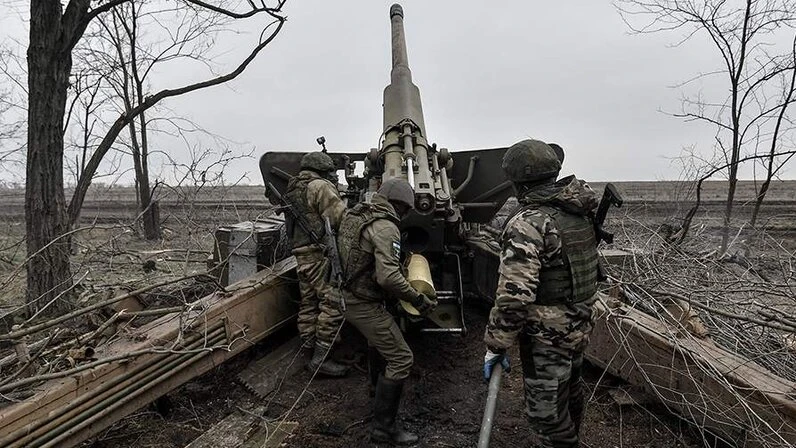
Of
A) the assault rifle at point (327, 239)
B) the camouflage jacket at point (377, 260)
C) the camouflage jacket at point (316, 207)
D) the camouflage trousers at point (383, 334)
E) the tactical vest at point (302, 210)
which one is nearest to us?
the camouflage jacket at point (377, 260)

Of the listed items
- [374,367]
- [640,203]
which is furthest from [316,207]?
[640,203]

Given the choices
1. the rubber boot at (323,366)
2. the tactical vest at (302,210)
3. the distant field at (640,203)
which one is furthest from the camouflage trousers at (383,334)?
the distant field at (640,203)

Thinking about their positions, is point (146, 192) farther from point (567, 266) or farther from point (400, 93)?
point (567, 266)

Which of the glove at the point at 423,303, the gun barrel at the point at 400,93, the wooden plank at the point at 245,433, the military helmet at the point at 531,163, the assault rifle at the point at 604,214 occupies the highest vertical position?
the gun barrel at the point at 400,93

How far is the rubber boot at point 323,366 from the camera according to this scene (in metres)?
4.91

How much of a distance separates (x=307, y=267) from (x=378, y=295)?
1220mm

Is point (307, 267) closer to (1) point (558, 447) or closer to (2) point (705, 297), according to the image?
(1) point (558, 447)

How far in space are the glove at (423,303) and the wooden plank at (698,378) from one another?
3.86 feet

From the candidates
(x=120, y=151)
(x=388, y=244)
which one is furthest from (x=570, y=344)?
(x=120, y=151)

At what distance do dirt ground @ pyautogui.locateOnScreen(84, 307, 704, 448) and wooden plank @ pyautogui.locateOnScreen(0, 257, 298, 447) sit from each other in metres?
0.36

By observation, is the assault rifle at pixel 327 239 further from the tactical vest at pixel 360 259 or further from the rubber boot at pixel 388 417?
the rubber boot at pixel 388 417

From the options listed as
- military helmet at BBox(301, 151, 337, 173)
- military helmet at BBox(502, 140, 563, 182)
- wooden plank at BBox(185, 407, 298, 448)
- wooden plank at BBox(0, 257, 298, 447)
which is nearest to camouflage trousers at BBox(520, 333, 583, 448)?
military helmet at BBox(502, 140, 563, 182)

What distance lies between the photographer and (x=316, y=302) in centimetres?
517

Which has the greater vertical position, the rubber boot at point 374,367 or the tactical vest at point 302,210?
the tactical vest at point 302,210
